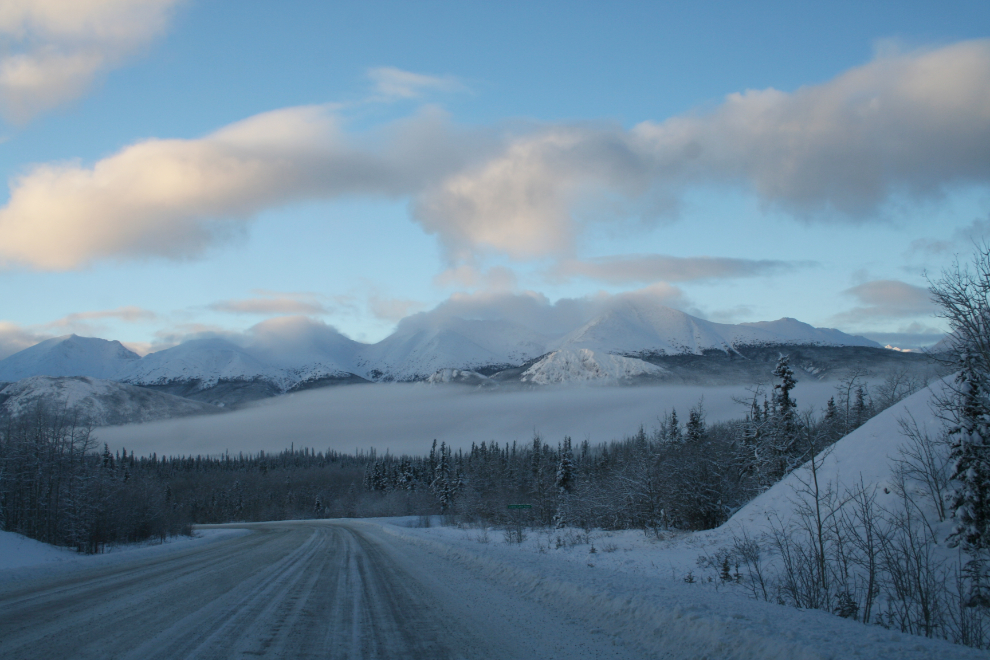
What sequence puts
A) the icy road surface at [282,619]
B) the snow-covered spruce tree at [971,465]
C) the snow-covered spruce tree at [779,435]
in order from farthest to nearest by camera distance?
the snow-covered spruce tree at [779,435] < the snow-covered spruce tree at [971,465] < the icy road surface at [282,619]

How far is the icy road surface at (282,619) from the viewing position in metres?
7.77

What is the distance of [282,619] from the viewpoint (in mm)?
9719

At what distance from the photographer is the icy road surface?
777 cm

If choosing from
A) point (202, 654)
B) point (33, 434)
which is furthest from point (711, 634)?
point (33, 434)

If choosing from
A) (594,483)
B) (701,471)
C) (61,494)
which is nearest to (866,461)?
(701,471)

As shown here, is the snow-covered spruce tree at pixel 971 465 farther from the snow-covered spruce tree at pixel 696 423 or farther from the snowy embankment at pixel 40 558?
the snow-covered spruce tree at pixel 696 423

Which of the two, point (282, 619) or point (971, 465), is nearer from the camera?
point (282, 619)

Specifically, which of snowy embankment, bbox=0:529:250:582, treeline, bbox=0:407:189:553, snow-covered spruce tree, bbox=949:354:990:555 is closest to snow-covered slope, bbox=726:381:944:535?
snow-covered spruce tree, bbox=949:354:990:555

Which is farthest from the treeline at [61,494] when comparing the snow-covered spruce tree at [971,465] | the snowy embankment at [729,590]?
the snow-covered spruce tree at [971,465]

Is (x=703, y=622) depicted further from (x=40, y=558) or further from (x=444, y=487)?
(x=444, y=487)

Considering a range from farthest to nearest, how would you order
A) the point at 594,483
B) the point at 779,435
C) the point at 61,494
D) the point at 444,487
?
1. the point at 444,487
2. the point at 594,483
3. the point at 779,435
4. the point at 61,494

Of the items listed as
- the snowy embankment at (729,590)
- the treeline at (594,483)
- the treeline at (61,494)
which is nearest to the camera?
the snowy embankment at (729,590)

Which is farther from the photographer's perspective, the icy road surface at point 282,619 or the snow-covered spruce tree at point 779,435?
the snow-covered spruce tree at point 779,435

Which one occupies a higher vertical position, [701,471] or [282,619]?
[282,619]
